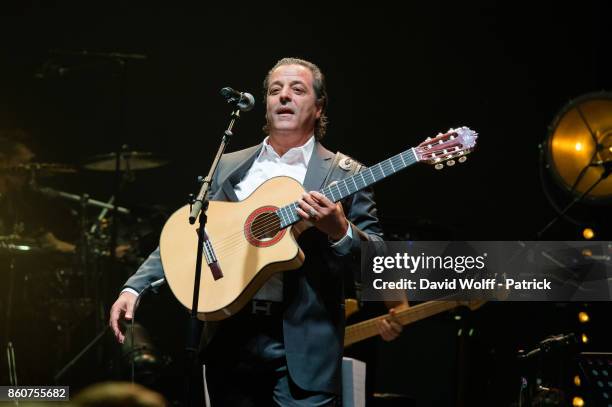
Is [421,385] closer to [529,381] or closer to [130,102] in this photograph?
[529,381]

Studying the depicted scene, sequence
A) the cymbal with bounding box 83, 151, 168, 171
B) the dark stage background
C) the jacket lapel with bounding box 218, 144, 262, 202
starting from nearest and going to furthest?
the jacket lapel with bounding box 218, 144, 262, 202, the cymbal with bounding box 83, 151, 168, 171, the dark stage background

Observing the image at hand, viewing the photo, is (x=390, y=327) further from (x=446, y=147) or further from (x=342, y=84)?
(x=342, y=84)

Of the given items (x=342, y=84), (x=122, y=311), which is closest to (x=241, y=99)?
(x=122, y=311)

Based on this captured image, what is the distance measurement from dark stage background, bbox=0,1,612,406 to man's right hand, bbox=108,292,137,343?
2.93m

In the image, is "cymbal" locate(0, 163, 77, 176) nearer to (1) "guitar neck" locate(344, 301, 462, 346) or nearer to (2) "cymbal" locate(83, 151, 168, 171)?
(2) "cymbal" locate(83, 151, 168, 171)

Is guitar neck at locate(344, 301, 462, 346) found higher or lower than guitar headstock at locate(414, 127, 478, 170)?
lower

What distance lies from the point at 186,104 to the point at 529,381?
369 centimetres

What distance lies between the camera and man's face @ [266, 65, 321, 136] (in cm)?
346

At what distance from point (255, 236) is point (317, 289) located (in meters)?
0.33

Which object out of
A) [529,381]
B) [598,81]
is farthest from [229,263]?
[598,81]

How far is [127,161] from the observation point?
19.9ft

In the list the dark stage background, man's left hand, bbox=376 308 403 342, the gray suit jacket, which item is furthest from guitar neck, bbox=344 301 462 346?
the gray suit jacket

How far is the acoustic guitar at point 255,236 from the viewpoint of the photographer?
10.1ft

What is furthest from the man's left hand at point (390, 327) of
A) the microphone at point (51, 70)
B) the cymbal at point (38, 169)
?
the microphone at point (51, 70)
